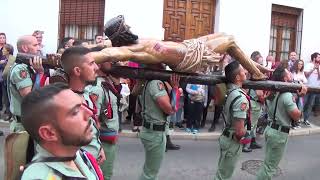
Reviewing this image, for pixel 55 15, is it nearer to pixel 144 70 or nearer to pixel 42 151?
pixel 144 70

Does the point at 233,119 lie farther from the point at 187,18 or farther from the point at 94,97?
the point at 187,18

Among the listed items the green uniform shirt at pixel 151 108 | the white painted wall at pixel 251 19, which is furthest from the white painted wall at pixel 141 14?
the green uniform shirt at pixel 151 108

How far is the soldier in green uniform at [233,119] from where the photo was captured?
5105mm

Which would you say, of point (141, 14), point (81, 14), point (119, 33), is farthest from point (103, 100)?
point (81, 14)

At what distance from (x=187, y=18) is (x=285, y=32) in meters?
3.68

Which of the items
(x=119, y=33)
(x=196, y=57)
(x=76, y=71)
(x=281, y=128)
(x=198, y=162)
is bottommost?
(x=198, y=162)

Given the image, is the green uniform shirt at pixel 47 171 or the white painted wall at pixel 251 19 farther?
the white painted wall at pixel 251 19


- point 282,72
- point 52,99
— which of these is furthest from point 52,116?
point 282,72

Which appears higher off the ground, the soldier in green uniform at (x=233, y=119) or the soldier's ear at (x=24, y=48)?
the soldier's ear at (x=24, y=48)

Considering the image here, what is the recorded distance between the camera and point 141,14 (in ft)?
37.0

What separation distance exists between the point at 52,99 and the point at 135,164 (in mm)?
5115

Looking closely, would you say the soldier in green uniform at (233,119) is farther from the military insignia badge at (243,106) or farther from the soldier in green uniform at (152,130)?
the soldier in green uniform at (152,130)

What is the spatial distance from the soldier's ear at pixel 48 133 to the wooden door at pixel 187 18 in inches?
383

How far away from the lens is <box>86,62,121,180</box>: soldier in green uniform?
461 cm
